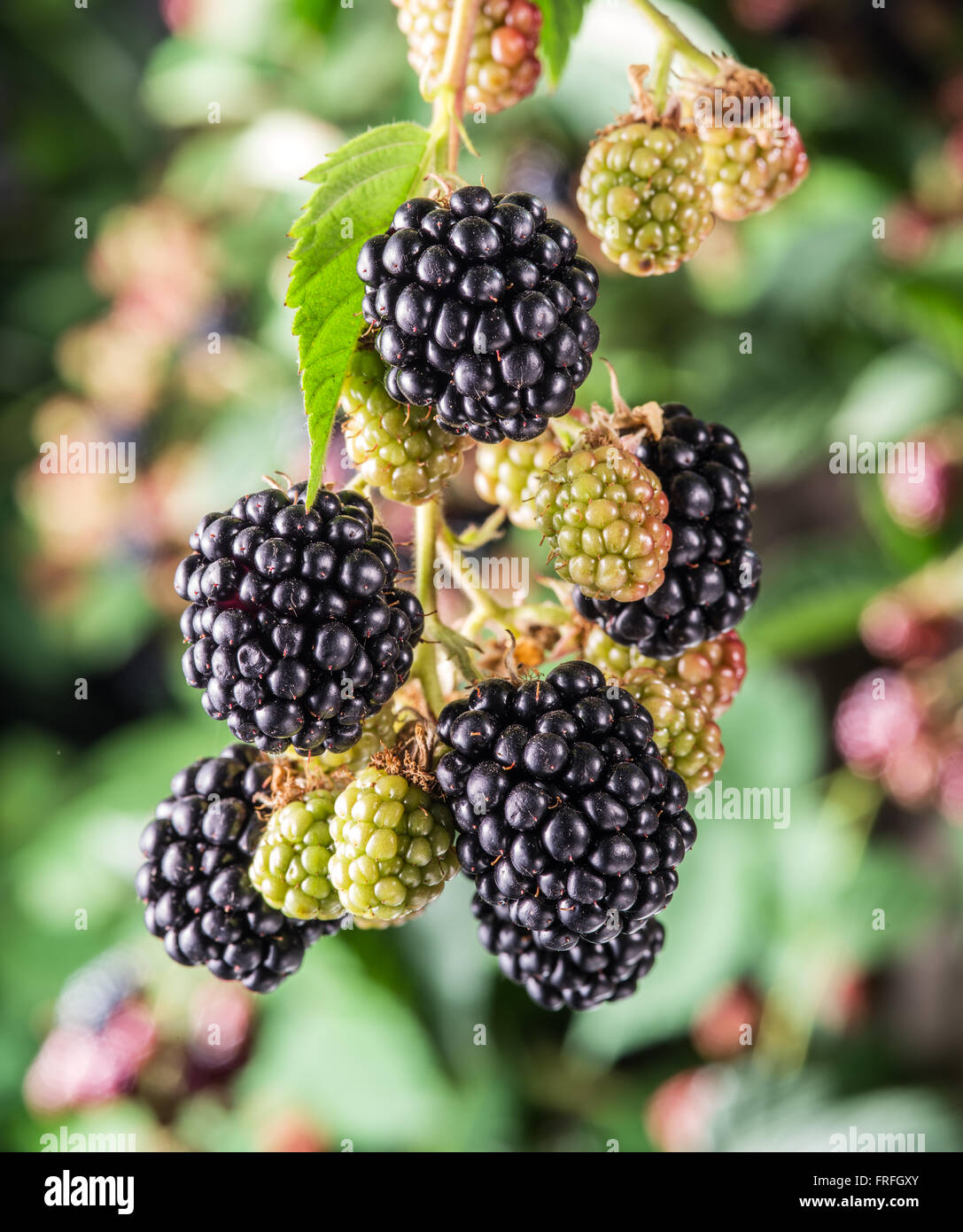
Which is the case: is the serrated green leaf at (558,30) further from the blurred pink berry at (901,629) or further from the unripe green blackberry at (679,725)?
the blurred pink berry at (901,629)

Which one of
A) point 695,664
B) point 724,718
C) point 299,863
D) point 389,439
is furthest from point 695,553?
point 724,718

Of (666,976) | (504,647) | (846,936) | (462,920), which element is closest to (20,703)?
(462,920)

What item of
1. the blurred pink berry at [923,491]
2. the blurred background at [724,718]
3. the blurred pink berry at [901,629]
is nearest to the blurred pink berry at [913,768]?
the blurred background at [724,718]

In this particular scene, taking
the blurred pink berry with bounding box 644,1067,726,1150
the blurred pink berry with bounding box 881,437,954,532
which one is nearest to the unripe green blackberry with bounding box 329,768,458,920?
the blurred pink berry with bounding box 881,437,954,532

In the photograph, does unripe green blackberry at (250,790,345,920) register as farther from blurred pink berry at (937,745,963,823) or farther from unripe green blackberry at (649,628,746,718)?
blurred pink berry at (937,745,963,823)

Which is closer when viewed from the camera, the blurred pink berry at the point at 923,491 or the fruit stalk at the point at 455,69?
the fruit stalk at the point at 455,69
